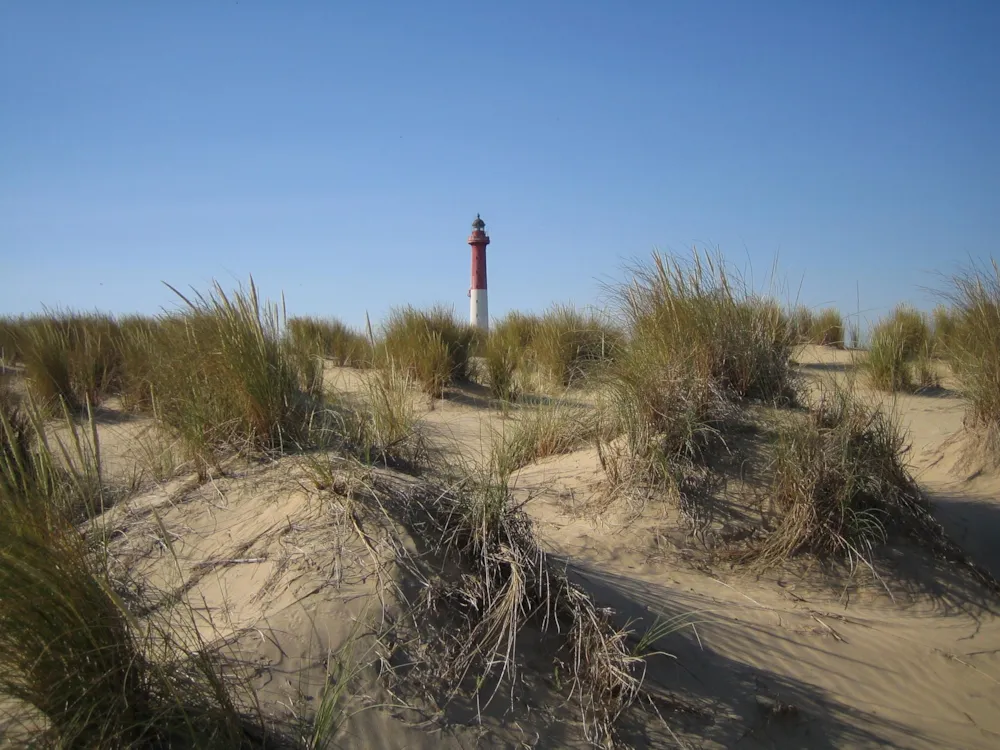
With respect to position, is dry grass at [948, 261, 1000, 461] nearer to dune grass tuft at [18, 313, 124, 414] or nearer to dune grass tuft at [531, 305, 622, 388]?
dune grass tuft at [531, 305, 622, 388]

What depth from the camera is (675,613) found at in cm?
305

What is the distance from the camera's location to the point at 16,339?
8.91 metres

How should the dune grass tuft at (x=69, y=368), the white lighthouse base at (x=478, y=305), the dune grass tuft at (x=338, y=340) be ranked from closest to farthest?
the dune grass tuft at (x=69, y=368) → the dune grass tuft at (x=338, y=340) → the white lighthouse base at (x=478, y=305)

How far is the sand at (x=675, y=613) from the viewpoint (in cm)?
226

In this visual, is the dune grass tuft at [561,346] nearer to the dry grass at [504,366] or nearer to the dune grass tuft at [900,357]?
the dry grass at [504,366]

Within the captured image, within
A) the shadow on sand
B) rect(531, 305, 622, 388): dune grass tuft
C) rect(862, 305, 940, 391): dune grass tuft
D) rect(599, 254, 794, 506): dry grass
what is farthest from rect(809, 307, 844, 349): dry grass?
the shadow on sand

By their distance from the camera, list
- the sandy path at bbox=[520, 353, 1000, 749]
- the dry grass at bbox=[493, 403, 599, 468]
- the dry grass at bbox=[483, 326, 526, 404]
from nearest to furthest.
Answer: the sandy path at bbox=[520, 353, 1000, 749] → the dry grass at bbox=[493, 403, 599, 468] → the dry grass at bbox=[483, 326, 526, 404]

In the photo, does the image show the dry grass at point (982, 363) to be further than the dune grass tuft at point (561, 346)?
No

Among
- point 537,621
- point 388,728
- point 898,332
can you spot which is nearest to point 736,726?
point 537,621

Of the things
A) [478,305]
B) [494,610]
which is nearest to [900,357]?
[494,610]

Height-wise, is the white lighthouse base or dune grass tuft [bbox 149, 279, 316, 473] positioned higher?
the white lighthouse base

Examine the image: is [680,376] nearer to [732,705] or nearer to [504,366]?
[732,705]

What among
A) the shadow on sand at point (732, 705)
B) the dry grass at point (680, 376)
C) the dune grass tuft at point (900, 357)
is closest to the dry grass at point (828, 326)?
the dune grass tuft at point (900, 357)

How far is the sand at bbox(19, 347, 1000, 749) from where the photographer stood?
226 centimetres
